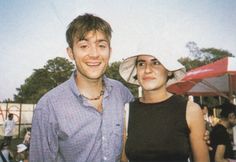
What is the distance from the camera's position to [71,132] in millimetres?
2080

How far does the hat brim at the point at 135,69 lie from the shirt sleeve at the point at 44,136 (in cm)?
80

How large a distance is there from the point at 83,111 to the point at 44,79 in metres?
44.3

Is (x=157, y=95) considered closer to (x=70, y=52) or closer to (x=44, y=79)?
(x=70, y=52)

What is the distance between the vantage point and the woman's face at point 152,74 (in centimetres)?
228

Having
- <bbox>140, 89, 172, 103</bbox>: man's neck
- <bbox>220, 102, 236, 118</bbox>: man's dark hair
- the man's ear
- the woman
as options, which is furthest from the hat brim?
<bbox>220, 102, 236, 118</bbox>: man's dark hair

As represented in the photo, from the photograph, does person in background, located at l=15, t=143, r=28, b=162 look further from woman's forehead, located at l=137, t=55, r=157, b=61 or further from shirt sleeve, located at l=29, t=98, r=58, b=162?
woman's forehead, located at l=137, t=55, r=157, b=61

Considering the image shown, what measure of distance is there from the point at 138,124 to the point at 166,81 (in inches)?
17.2

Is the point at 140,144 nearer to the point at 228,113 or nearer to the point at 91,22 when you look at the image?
the point at 91,22

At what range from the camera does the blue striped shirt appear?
2.08 metres

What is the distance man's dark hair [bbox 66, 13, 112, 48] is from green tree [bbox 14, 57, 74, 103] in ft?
127

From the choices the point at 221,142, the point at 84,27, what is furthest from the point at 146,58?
the point at 221,142

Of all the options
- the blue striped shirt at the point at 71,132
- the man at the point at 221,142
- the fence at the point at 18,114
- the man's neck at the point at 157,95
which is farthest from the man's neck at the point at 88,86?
the fence at the point at 18,114

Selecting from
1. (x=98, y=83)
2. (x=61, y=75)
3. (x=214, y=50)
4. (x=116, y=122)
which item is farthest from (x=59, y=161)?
(x=214, y=50)

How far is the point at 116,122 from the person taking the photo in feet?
7.50
